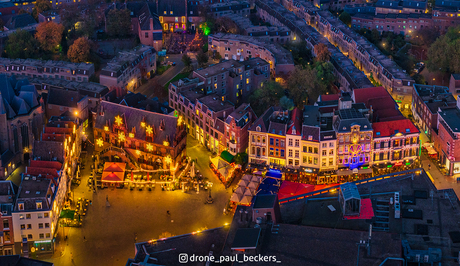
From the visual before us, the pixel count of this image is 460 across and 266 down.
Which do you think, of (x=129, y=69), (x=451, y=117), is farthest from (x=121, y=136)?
(x=451, y=117)

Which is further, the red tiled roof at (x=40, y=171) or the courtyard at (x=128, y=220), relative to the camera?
the red tiled roof at (x=40, y=171)

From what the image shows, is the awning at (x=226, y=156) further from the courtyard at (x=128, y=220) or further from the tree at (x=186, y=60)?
the tree at (x=186, y=60)

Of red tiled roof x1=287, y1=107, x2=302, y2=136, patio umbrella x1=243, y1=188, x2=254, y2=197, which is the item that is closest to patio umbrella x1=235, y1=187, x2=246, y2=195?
patio umbrella x1=243, y1=188, x2=254, y2=197

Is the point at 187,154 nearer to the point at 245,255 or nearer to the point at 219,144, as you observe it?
the point at 219,144

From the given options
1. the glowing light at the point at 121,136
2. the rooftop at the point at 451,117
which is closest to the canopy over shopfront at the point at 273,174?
the glowing light at the point at 121,136

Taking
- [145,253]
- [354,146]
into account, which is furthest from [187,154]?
[145,253]

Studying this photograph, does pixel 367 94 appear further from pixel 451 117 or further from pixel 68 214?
pixel 68 214
